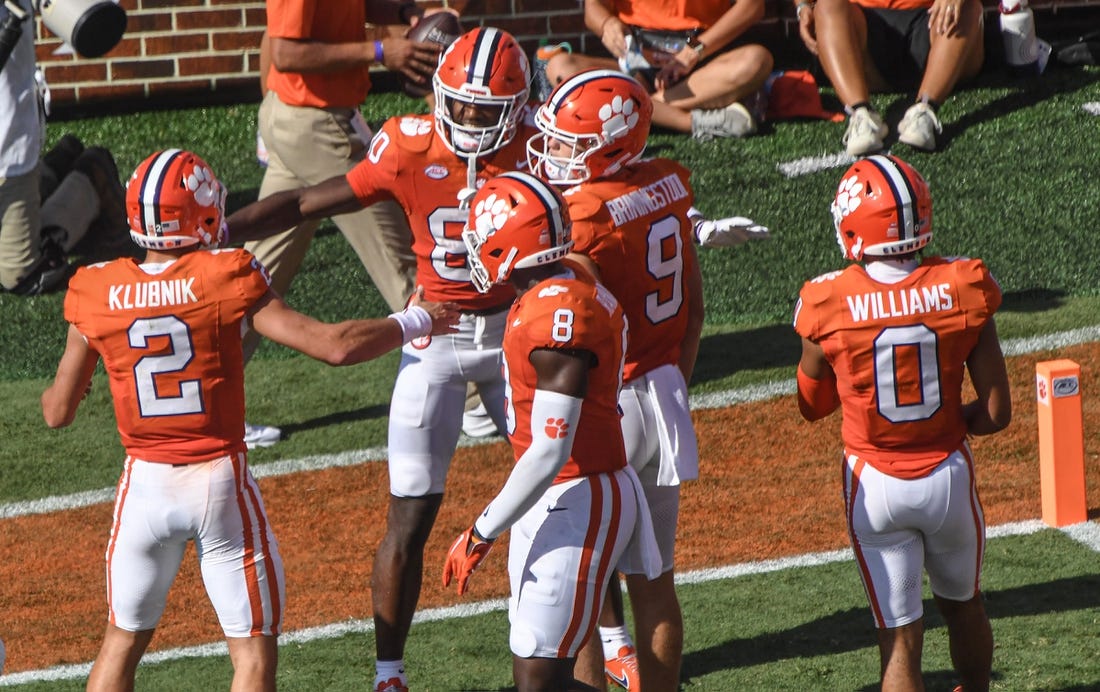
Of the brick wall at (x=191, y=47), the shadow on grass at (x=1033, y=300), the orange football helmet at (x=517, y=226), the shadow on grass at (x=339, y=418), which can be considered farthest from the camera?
the brick wall at (x=191, y=47)

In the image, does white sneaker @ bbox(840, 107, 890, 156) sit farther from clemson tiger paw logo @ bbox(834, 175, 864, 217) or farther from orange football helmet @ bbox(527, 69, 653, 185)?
clemson tiger paw logo @ bbox(834, 175, 864, 217)

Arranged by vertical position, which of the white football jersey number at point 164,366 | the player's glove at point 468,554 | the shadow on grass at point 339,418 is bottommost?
the shadow on grass at point 339,418

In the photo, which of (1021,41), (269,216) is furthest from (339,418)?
(1021,41)

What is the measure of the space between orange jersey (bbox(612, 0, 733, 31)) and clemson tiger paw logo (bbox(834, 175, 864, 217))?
5.99 m

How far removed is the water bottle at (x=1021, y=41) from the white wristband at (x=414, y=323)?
6775 millimetres

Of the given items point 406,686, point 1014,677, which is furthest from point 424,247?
point 1014,677

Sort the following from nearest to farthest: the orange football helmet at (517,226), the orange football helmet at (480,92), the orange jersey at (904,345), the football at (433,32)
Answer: the orange football helmet at (517,226)
the orange jersey at (904,345)
the orange football helmet at (480,92)
the football at (433,32)

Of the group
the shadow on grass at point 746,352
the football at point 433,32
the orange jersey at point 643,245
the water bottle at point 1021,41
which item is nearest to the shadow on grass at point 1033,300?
the shadow on grass at point 746,352

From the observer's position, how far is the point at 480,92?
5.05m

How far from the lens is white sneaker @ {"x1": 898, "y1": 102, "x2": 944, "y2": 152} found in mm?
9680

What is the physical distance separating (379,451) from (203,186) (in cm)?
305

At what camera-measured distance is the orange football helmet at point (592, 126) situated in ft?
15.1

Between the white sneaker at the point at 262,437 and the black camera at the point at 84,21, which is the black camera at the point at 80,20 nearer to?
the black camera at the point at 84,21

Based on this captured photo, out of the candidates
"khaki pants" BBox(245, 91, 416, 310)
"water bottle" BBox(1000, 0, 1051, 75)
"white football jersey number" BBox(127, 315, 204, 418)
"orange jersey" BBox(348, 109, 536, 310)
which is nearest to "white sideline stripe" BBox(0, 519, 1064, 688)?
"orange jersey" BBox(348, 109, 536, 310)
